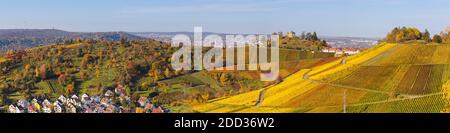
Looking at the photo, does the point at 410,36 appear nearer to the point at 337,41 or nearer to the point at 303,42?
the point at 303,42

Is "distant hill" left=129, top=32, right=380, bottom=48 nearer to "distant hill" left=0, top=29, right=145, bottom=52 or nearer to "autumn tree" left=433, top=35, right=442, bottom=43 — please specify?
"distant hill" left=0, top=29, right=145, bottom=52

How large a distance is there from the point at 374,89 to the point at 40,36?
Answer: 61.3 m

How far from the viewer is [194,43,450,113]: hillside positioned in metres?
16.4

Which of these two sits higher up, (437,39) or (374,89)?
(437,39)

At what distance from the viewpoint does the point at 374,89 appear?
63.1 feet

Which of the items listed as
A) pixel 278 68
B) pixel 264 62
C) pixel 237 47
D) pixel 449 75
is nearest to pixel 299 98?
pixel 449 75

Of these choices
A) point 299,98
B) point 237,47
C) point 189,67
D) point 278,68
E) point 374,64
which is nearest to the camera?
point 299,98

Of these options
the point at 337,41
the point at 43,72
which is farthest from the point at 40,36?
the point at 337,41

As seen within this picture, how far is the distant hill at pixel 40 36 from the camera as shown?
211 feet

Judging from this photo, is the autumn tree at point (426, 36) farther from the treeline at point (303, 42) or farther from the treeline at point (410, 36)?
the treeline at point (303, 42)

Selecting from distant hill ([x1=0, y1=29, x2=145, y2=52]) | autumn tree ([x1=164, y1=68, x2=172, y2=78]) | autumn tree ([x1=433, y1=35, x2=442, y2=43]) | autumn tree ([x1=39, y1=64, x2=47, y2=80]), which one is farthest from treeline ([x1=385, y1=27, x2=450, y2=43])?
distant hill ([x1=0, y1=29, x2=145, y2=52])
